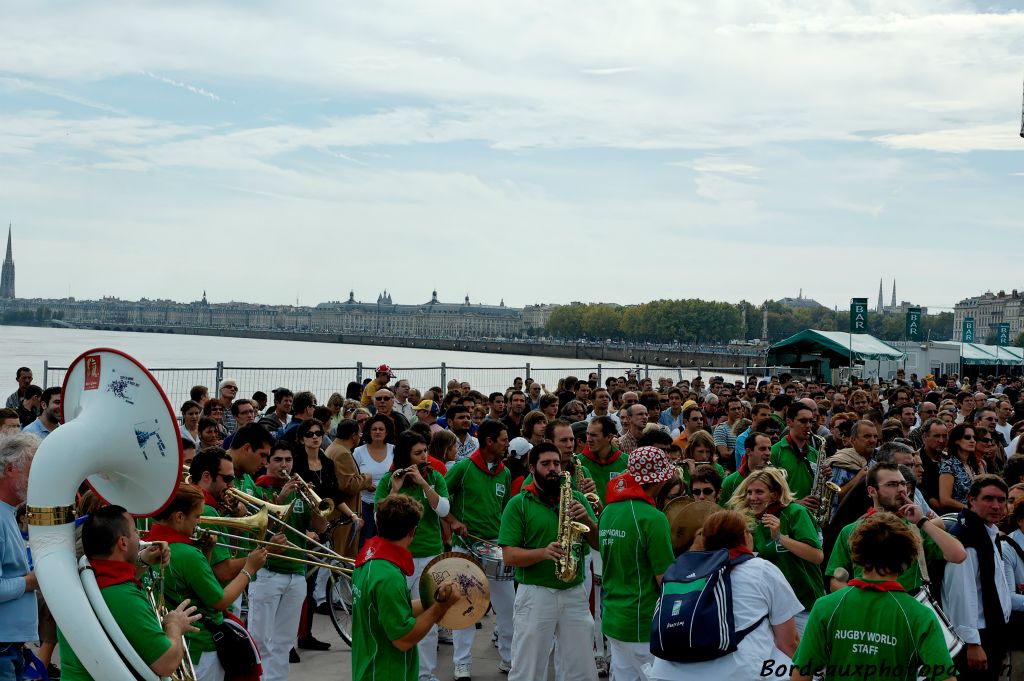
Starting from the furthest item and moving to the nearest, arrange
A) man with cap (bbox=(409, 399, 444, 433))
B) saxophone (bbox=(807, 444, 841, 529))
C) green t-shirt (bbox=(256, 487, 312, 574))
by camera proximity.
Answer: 1. man with cap (bbox=(409, 399, 444, 433))
2. saxophone (bbox=(807, 444, 841, 529))
3. green t-shirt (bbox=(256, 487, 312, 574))

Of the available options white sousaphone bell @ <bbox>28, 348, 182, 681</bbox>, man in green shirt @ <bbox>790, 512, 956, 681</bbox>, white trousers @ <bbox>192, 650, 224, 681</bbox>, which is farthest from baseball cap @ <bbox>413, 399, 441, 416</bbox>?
man in green shirt @ <bbox>790, 512, 956, 681</bbox>

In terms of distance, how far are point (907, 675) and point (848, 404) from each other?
39.2 feet

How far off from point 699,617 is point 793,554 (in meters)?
2.09

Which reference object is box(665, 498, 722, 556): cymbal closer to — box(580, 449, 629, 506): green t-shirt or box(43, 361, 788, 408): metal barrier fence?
box(580, 449, 629, 506): green t-shirt

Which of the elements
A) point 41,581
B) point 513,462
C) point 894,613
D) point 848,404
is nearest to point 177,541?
point 41,581

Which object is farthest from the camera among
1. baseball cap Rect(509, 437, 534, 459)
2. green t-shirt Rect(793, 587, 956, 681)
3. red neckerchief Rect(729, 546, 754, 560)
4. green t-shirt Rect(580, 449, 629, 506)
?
baseball cap Rect(509, 437, 534, 459)

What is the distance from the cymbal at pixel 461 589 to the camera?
4.73m

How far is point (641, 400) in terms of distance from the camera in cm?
1327

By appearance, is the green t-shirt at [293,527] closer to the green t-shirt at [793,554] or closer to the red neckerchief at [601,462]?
the red neckerchief at [601,462]

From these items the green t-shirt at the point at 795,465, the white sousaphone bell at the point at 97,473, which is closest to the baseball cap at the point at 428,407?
the green t-shirt at the point at 795,465

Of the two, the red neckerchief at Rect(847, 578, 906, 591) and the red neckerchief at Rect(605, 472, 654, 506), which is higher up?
the red neckerchief at Rect(605, 472, 654, 506)

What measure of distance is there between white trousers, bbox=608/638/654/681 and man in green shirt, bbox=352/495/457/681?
1507 mm

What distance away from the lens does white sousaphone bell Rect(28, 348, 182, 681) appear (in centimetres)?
377

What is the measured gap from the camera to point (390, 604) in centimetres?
475
